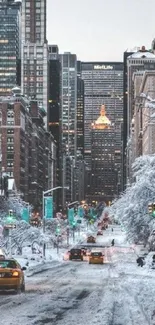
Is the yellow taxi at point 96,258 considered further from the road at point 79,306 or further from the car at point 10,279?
the car at point 10,279

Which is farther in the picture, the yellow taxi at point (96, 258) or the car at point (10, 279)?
the yellow taxi at point (96, 258)

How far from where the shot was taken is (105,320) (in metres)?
17.9

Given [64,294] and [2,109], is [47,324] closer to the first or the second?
[64,294]

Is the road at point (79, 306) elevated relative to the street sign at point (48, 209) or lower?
elevated

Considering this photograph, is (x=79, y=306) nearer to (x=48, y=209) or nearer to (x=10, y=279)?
(x=10, y=279)

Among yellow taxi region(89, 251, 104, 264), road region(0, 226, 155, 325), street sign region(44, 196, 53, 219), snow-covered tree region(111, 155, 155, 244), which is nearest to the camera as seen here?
road region(0, 226, 155, 325)

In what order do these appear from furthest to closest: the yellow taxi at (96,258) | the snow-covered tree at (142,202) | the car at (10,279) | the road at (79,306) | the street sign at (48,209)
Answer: the street sign at (48,209) < the yellow taxi at (96,258) < the snow-covered tree at (142,202) < the car at (10,279) < the road at (79,306)

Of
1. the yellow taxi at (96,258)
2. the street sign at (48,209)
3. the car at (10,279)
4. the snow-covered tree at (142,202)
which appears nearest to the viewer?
the car at (10,279)

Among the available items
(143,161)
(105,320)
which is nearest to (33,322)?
(105,320)

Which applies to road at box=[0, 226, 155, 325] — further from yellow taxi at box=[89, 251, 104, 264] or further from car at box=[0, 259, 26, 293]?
yellow taxi at box=[89, 251, 104, 264]

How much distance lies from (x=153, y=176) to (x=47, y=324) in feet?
133

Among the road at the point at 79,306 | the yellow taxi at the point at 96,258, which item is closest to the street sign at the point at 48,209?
the yellow taxi at the point at 96,258

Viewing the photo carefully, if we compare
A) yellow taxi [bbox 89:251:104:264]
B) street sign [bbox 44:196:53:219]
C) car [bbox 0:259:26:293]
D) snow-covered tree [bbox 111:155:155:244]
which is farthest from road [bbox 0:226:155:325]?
street sign [bbox 44:196:53:219]

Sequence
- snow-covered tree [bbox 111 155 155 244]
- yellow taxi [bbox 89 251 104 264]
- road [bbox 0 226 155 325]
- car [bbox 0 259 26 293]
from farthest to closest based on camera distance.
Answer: yellow taxi [bbox 89 251 104 264]
snow-covered tree [bbox 111 155 155 244]
car [bbox 0 259 26 293]
road [bbox 0 226 155 325]
